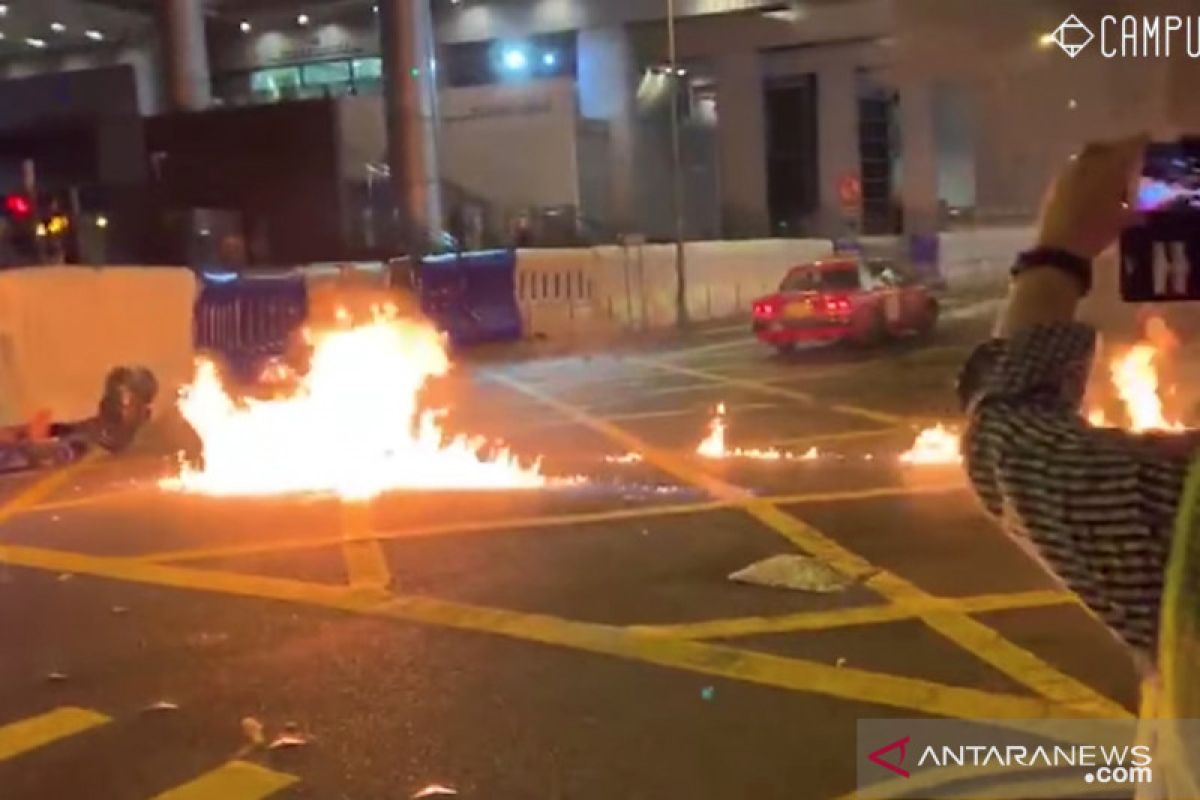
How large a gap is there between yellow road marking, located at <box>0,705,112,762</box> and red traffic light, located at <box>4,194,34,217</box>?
15.0 metres

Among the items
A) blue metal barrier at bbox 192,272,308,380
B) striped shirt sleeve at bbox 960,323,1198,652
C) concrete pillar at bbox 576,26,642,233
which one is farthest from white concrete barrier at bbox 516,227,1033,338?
striped shirt sleeve at bbox 960,323,1198,652

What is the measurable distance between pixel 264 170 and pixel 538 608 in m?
28.5

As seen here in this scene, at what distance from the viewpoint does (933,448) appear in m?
9.91

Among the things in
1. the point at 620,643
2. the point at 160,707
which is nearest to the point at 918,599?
the point at 620,643

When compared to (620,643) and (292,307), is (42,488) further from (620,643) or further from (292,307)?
(292,307)

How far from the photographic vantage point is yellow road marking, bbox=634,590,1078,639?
5547 mm

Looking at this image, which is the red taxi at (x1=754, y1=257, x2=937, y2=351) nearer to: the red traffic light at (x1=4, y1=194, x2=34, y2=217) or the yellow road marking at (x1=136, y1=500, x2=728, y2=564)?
the red traffic light at (x1=4, y1=194, x2=34, y2=217)

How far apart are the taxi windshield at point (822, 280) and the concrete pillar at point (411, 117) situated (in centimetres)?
1338

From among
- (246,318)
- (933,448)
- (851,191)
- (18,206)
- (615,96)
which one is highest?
(615,96)

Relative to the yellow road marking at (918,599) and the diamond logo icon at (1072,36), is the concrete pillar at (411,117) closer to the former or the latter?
the yellow road marking at (918,599)

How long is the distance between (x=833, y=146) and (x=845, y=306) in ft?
70.4

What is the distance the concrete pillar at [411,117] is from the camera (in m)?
30.7

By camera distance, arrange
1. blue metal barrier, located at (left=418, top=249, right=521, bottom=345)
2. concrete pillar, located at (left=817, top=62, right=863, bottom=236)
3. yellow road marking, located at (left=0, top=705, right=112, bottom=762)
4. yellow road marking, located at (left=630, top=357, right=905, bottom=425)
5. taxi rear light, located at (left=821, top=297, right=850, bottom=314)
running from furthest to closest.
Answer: concrete pillar, located at (left=817, top=62, right=863, bottom=236), blue metal barrier, located at (left=418, top=249, right=521, bottom=345), taxi rear light, located at (left=821, top=297, right=850, bottom=314), yellow road marking, located at (left=630, top=357, right=905, bottom=425), yellow road marking, located at (left=0, top=705, right=112, bottom=762)

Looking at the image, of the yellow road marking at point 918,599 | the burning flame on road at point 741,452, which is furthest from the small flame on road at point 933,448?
the yellow road marking at point 918,599
